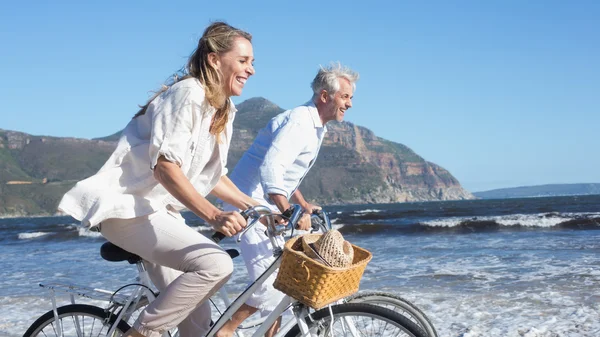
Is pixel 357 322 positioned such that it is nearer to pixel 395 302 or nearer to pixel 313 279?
pixel 395 302

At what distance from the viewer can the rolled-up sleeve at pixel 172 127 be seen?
7.34ft

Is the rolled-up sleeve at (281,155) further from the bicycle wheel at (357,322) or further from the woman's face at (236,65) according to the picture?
the bicycle wheel at (357,322)

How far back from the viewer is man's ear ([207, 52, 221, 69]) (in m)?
2.45

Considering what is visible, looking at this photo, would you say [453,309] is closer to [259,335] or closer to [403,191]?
[259,335]

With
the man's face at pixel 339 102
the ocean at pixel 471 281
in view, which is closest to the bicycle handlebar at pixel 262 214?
the man's face at pixel 339 102

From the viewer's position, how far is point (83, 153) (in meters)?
149

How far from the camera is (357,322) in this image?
2.50 m

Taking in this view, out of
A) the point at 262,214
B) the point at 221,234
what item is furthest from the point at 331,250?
the point at 221,234

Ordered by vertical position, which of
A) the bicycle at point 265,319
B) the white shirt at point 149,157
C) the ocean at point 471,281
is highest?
the white shirt at point 149,157

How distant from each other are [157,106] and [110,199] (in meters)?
0.38

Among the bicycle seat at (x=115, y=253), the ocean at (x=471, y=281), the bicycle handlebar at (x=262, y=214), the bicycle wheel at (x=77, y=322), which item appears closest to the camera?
the bicycle handlebar at (x=262, y=214)

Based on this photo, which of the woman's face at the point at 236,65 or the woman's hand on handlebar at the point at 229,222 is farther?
the woman's face at the point at 236,65

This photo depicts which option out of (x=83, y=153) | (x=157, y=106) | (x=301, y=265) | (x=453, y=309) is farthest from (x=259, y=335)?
(x=83, y=153)

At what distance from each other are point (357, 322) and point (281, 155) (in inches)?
40.5
